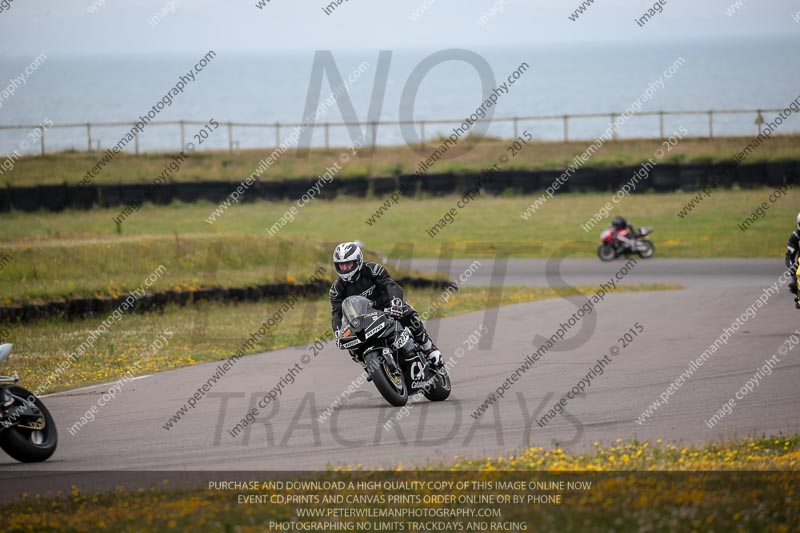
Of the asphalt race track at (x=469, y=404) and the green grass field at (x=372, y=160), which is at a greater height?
the asphalt race track at (x=469, y=404)

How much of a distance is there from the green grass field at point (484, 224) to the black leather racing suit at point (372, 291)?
15719 mm

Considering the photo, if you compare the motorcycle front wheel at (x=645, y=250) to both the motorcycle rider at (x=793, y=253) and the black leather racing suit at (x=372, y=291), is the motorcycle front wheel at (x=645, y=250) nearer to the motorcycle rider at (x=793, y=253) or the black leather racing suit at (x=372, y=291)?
the motorcycle rider at (x=793, y=253)

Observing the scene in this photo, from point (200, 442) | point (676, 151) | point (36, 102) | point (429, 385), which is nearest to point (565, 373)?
point (429, 385)

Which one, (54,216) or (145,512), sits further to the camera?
(54,216)

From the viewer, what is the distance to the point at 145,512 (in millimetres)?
7363

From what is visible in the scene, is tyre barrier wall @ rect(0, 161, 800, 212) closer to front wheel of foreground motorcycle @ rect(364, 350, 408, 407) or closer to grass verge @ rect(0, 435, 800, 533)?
front wheel of foreground motorcycle @ rect(364, 350, 408, 407)

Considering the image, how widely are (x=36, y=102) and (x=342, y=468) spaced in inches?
4919

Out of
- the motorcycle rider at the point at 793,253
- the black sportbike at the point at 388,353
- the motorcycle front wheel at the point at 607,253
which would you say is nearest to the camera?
the black sportbike at the point at 388,353

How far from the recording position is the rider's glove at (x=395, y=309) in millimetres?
11883

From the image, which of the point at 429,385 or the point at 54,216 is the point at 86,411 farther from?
the point at 54,216

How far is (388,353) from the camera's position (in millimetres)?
11680

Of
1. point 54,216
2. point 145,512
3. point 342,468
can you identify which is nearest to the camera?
point 145,512

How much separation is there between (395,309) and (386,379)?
32.0 inches

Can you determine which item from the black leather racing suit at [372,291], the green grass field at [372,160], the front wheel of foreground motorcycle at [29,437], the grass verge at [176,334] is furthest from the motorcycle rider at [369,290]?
the green grass field at [372,160]
